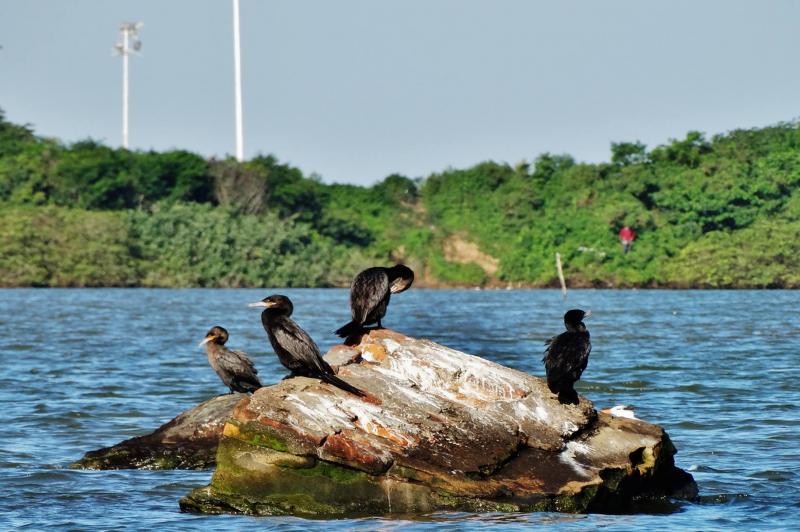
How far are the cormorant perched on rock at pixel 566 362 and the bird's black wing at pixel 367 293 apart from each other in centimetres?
183

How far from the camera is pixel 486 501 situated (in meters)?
12.5

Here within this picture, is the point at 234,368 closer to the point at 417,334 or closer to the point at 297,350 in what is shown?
the point at 297,350

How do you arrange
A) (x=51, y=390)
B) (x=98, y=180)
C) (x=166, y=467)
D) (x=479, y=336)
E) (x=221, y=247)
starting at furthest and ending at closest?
(x=98, y=180) → (x=221, y=247) → (x=479, y=336) → (x=51, y=390) → (x=166, y=467)

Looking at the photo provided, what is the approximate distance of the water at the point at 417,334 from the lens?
13.1 meters

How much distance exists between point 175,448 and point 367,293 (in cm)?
328

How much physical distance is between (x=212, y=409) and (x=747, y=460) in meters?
6.31

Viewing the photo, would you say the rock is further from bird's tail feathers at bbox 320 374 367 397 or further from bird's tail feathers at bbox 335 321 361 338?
bird's tail feathers at bbox 320 374 367 397

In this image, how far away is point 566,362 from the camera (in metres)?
13.6

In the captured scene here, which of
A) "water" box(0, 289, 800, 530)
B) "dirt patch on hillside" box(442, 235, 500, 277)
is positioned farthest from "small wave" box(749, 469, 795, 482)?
"dirt patch on hillside" box(442, 235, 500, 277)

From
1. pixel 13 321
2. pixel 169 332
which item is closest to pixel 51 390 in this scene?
pixel 169 332

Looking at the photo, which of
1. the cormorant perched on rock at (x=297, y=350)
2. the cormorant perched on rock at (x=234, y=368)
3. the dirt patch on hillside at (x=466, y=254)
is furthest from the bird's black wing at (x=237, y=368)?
the dirt patch on hillside at (x=466, y=254)

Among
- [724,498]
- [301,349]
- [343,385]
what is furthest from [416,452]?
[724,498]

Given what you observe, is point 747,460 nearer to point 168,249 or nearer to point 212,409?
point 212,409

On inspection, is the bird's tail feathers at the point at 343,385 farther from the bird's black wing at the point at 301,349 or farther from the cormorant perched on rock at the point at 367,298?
the cormorant perched on rock at the point at 367,298
